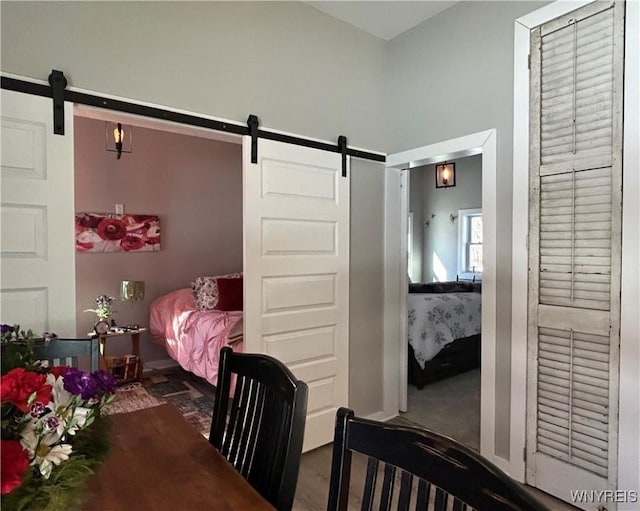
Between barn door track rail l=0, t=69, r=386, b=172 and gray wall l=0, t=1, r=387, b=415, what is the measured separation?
51 millimetres

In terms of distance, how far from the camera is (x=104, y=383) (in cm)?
76

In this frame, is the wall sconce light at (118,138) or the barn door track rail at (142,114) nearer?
the barn door track rail at (142,114)

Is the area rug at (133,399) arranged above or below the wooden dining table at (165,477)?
below

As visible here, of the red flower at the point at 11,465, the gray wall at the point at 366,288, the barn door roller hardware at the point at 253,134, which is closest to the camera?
the red flower at the point at 11,465

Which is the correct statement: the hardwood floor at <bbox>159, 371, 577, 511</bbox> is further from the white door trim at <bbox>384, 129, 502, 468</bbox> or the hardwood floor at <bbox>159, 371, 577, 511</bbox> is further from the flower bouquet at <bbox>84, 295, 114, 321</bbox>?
the flower bouquet at <bbox>84, 295, 114, 321</bbox>

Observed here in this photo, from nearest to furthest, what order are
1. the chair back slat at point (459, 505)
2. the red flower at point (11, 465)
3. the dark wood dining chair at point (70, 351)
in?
the red flower at point (11, 465)
the chair back slat at point (459, 505)
the dark wood dining chair at point (70, 351)

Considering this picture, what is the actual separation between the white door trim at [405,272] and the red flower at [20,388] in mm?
2379

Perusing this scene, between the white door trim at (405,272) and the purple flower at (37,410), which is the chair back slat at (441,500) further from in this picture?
the white door trim at (405,272)

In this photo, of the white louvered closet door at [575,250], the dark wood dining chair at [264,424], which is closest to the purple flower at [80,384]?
the dark wood dining chair at [264,424]

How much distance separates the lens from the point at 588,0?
2.02 m

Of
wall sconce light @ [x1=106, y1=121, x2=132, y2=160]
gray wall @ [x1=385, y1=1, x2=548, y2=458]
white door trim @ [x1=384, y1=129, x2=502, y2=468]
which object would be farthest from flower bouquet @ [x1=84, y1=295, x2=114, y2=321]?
gray wall @ [x1=385, y1=1, x2=548, y2=458]

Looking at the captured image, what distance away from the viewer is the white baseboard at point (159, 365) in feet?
14.8

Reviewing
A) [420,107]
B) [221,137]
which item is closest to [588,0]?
[420,107]

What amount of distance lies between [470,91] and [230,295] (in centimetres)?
266
